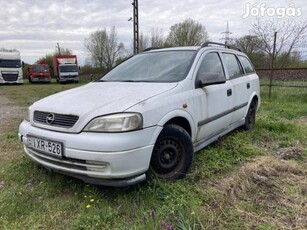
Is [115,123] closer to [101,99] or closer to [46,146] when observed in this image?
[101,99]

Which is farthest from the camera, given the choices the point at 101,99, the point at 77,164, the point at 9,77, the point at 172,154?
the point at 9,77

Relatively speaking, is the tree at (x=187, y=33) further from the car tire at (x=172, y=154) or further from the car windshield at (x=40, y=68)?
the car tire at (x=172, y=154)

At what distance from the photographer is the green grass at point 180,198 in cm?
230

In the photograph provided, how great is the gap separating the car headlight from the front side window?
1.27 metres

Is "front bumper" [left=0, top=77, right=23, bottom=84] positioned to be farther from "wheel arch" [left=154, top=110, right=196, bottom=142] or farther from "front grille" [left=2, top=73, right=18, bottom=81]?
"wheel arch" [left=154, top=110, right=196, bottom=142]

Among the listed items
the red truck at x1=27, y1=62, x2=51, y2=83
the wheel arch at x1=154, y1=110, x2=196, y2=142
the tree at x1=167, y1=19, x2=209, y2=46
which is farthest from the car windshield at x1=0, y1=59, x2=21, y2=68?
the wheel arch at x1=154, y1=110, x2=196, y2=142

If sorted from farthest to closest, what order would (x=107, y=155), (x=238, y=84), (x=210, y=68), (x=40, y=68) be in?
(x=40, y=68)
(x=238, y=84)
(x=210, y=68)
(x=107, y=155)

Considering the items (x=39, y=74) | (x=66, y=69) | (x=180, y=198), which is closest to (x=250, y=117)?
(x=180, y=198)

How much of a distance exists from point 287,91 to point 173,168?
25.1ft

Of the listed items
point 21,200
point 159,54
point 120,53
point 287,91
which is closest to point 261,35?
point 287,91

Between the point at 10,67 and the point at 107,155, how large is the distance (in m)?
25.6

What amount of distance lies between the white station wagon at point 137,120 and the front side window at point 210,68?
0.01 metres

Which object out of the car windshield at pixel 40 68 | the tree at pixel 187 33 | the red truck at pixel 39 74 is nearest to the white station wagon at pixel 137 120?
the red truck at pixel 39 74

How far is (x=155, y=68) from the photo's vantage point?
3.55 m
